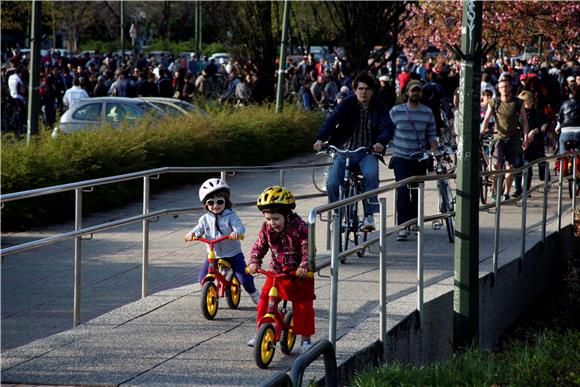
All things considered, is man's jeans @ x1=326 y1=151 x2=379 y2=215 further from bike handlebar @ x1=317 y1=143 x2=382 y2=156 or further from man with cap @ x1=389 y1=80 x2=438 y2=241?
man with cap @ x1=389 y1=80 x2=438 y2=241

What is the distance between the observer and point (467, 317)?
8516mm

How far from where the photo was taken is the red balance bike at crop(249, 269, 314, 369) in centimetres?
690

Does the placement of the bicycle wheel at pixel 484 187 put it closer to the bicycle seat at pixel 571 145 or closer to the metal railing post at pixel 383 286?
the bicycle seat at pixel 571 145

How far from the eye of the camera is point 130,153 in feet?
57.4

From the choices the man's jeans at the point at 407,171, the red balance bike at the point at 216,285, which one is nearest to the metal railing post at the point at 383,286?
the red balance bike at the point at 216,285

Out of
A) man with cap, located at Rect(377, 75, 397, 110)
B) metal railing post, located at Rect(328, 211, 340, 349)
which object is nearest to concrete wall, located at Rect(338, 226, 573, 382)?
metal railing post, located at Rect(328, 211, 340, 349)

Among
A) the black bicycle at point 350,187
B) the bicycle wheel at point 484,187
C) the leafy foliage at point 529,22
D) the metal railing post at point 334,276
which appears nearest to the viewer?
the metal railing post at point 334,276

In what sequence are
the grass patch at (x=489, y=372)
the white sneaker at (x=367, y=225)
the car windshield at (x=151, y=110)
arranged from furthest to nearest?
the car windshield at (x=151, y=110)
the white sneaker at (x=367, y=225)
the grass patch at (x=489, y=372)

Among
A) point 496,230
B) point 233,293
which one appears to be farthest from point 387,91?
point 233,293

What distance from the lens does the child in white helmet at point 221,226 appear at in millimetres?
8438

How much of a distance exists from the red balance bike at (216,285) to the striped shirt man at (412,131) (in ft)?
14.0

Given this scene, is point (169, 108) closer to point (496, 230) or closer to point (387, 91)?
point (387, 91)

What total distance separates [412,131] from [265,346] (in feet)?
19.6

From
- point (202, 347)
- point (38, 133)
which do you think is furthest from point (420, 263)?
point (38, 133)
